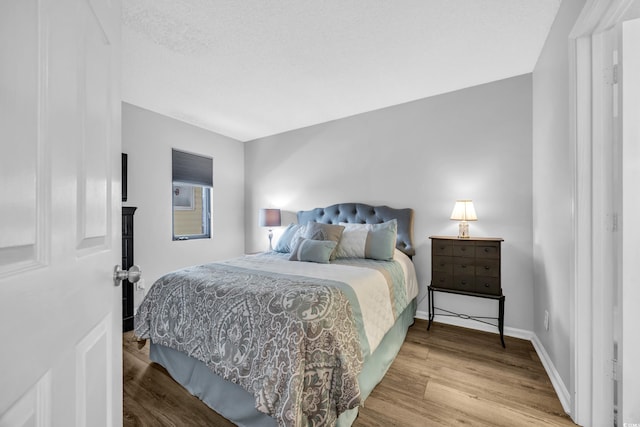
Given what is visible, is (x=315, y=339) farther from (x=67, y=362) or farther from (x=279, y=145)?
(x=279, y=145)

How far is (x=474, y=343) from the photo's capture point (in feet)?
8.04

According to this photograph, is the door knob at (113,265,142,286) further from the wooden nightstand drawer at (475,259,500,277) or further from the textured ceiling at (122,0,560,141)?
the wooden nightstand drawer at (475,259,500,277)

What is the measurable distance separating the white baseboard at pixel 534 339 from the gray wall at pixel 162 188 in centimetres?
307

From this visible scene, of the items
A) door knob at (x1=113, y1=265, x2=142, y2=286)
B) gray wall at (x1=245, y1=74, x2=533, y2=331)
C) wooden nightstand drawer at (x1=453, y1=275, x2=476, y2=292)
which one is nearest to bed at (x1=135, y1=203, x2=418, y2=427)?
wooden nightstand drawer at (x1=453, y1=275, x2=476, y2=292)

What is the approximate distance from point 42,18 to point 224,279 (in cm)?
158

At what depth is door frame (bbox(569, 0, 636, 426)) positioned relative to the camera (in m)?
1.40

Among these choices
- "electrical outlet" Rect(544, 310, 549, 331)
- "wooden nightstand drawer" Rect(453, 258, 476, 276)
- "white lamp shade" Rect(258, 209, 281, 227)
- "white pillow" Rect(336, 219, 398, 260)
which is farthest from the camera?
"white lamp shade" Rect(258, 209, 281, 227)

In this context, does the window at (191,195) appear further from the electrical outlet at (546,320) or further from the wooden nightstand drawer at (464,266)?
the electrical outlet at (546,320)

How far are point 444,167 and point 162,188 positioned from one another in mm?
3440

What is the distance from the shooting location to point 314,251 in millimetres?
2504

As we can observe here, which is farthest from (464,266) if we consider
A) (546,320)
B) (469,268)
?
A: (546,320)

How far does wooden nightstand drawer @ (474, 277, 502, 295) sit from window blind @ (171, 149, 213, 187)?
12.1ft

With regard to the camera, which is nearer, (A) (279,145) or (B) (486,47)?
(B) (486,47)
